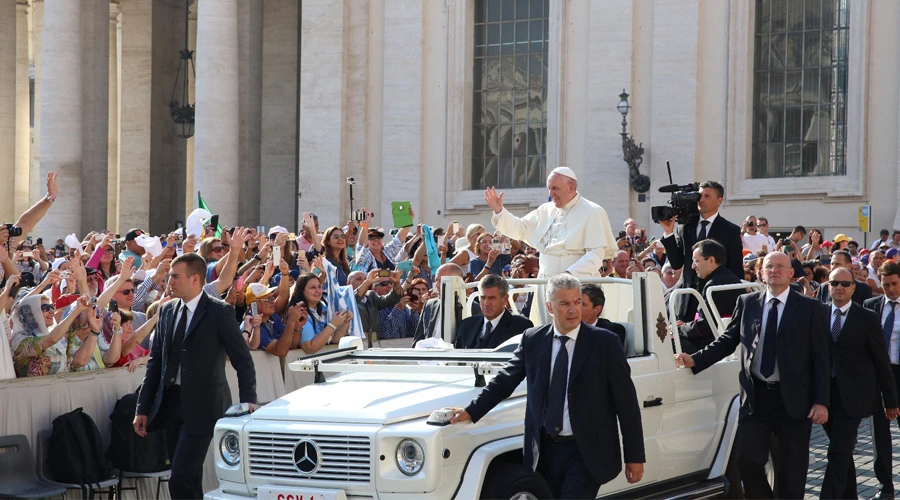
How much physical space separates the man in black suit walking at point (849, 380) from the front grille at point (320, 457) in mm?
3877

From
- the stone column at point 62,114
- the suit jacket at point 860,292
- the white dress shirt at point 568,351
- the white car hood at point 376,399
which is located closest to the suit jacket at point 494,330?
the white car hood at point 376,399

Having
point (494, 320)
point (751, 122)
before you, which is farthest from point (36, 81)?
point (494, 320)

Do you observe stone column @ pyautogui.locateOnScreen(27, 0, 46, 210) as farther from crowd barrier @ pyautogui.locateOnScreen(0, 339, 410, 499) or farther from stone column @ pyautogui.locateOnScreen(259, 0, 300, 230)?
crowd barrier @ pyautogui.locateOnScreen(0, 339, 410, 499)

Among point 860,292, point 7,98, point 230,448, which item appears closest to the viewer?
point 230,448

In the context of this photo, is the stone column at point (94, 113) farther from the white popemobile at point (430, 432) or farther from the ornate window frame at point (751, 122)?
the white popemobile at point (430, 432)

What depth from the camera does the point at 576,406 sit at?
21.2 ft

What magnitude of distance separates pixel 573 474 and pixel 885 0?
20204 mm

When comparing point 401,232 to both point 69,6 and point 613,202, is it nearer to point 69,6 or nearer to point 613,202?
point 613,202

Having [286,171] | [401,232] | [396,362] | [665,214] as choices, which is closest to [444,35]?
[286,171]

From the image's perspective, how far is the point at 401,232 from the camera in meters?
19.7

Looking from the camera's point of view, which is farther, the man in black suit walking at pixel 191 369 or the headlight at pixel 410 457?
the man in black suit walking at pixel 191 369

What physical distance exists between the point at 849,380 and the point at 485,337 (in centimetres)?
287

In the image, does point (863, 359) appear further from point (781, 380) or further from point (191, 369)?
point (191, 369)

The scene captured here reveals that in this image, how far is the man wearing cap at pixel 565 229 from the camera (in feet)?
30.6
